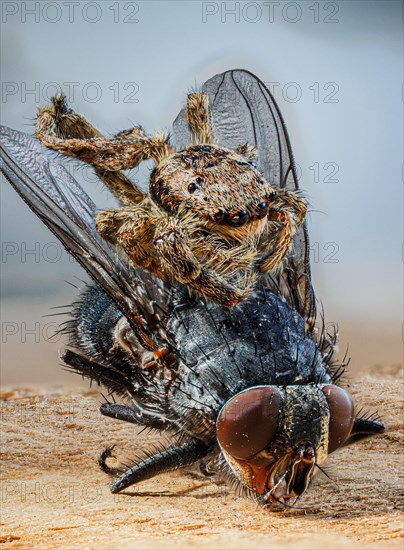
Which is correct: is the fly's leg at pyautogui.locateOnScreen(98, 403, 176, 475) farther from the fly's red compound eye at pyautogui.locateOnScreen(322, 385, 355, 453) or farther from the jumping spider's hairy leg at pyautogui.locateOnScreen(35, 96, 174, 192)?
the jumping spider's hairy leg at pyautogui.locateOnScreen(35, 96, 174, 192)

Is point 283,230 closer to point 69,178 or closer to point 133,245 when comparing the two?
point 133,245

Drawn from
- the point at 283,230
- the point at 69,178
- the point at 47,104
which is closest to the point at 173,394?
the point at 283,230

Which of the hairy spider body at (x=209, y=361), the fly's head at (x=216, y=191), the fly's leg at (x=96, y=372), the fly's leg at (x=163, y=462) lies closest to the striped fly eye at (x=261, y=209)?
the fly's head at (x=216, y=191)

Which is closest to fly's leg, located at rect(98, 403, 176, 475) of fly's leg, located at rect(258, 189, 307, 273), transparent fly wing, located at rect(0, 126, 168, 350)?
transparent fly wing, located at rect(0, 126, 168, 350)

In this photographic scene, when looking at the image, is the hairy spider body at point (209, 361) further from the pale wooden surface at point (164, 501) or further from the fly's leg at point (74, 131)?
the pale wooden surface at point (164, 501)

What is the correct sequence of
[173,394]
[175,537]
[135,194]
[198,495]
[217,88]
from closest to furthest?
[175,537]
[173,394]
[135,194]
[198,495]
[217,88]
